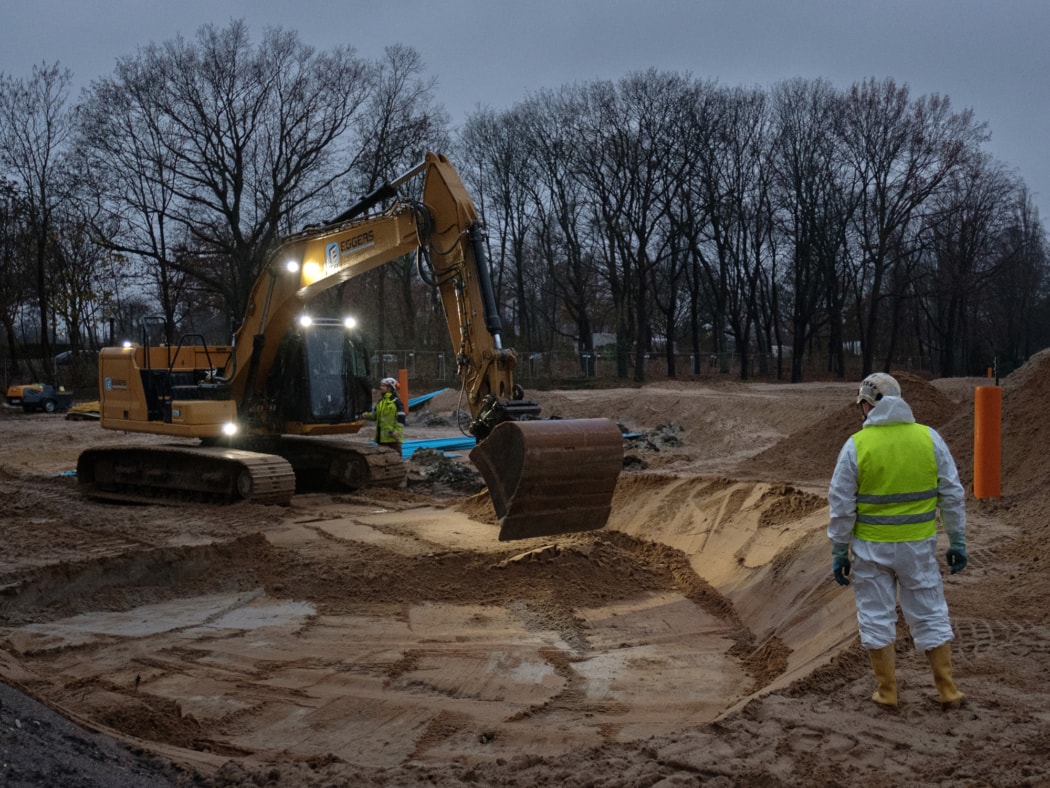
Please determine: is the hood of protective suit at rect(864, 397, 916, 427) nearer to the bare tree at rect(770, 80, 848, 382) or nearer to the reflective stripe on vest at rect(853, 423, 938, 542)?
the reflective stripe on vest at rect(853, 423, 938, 542)

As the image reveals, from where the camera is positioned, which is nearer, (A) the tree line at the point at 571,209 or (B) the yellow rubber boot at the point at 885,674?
(B) the yellow rubber boot at the point at 885,674

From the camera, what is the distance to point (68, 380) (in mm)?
36531

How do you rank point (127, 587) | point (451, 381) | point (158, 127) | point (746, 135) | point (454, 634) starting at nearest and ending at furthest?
1. point (454, 634)
2. point (127, 587)
3. point (158, 127)
4. point (451, 381)
5. point (746, 135)

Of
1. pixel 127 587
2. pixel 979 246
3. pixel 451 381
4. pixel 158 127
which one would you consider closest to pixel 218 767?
pixel 127 587

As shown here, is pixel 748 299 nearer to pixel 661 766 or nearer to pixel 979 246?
pixel 979 246

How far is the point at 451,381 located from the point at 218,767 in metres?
35.4

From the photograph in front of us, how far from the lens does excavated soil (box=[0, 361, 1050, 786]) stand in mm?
4230

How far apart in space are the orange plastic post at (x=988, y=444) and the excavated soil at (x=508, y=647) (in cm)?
18

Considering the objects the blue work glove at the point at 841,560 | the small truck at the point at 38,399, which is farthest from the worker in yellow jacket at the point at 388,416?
the small truck at the point at 38,399

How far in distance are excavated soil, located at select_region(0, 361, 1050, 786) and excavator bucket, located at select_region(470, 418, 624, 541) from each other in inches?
11.8

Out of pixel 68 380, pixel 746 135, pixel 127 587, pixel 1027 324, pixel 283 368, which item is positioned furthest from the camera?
pixel 1027 324

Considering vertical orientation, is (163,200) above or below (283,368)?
above

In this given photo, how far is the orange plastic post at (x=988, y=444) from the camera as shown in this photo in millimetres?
8547

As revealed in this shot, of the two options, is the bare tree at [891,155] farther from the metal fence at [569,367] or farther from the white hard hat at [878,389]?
the white hard hat at [878,389]
